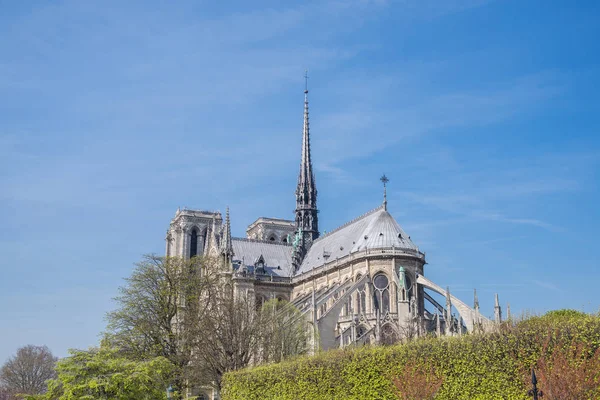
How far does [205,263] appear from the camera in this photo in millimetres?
63125

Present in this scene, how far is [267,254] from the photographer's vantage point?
91.1 meters

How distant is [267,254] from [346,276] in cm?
2020

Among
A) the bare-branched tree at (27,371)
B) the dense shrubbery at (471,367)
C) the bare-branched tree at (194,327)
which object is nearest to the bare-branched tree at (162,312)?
the bare-branched tree at (194,327)

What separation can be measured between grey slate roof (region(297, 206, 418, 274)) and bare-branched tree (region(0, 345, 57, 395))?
41.5 meters

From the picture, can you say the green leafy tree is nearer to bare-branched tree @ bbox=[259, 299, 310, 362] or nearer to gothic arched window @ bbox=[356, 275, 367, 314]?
bare-branched tree @ bbox=[259, 299, 310, 362]

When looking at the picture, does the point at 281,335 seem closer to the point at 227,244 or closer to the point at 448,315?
the point at 448,315

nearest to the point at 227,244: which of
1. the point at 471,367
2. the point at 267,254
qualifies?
the point at 267,254

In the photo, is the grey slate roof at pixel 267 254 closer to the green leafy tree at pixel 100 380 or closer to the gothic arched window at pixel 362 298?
the gothic arched window at pixel 362 298

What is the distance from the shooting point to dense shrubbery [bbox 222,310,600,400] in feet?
76.0

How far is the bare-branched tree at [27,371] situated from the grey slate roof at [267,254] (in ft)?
107

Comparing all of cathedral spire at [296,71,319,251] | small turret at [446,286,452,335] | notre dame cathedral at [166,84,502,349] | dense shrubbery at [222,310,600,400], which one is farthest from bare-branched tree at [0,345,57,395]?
dense shrubbery at [222,310,600,400]

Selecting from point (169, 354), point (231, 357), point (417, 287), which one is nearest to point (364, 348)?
point (231, 357)

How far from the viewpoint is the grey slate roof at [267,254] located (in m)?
88.6

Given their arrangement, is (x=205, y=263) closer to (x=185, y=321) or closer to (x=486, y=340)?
(x=185, y=321)
